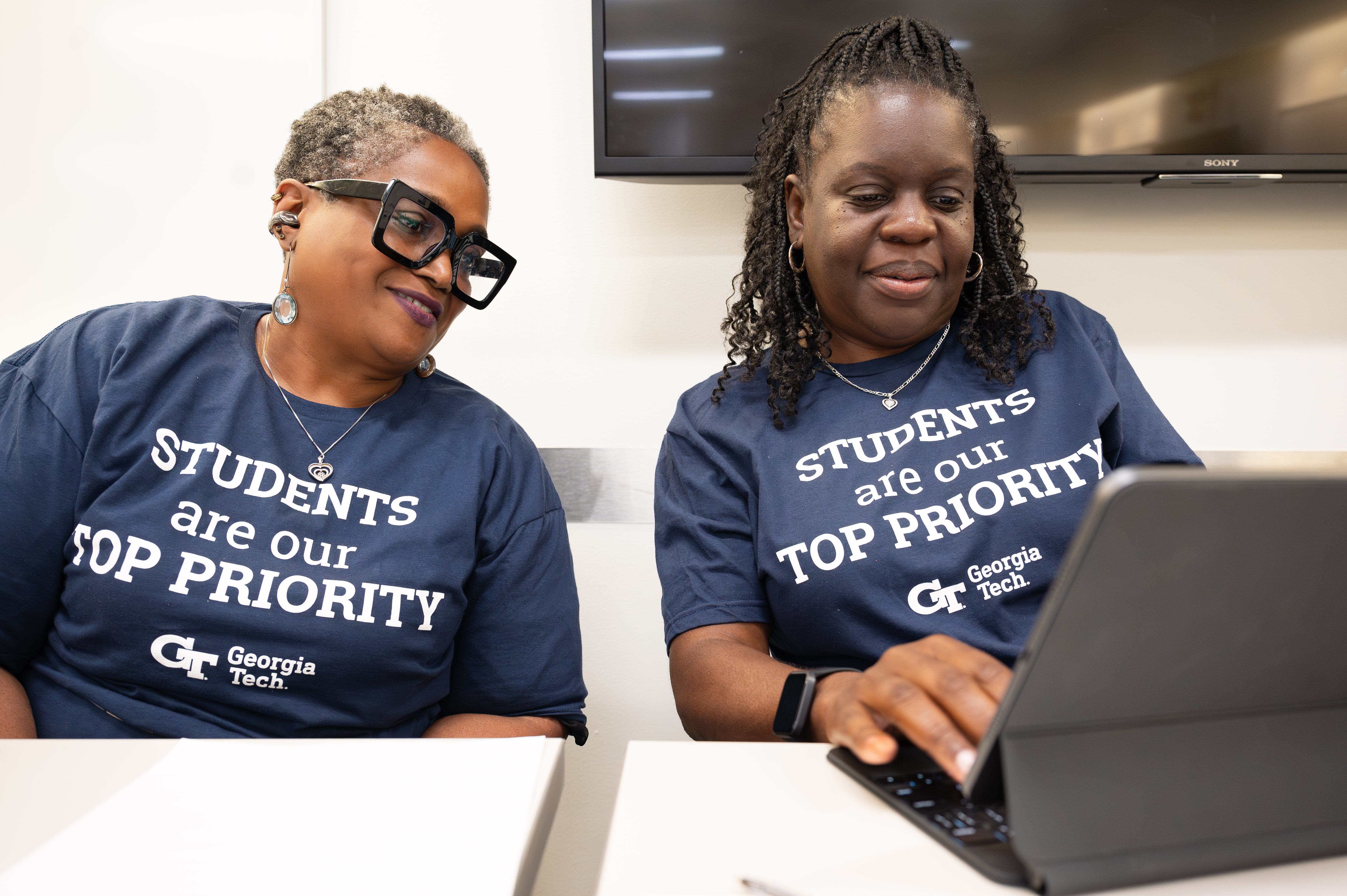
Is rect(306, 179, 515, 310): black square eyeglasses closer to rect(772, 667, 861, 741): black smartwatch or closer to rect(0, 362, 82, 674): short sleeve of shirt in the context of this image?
rect(0, 362, 82, 674): short sleeve of shirt

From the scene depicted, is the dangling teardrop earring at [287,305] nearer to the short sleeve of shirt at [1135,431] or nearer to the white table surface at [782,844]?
the white table surface at [782,844]

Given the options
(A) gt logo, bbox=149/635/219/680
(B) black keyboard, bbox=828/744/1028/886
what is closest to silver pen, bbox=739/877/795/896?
(B) black keyboard, bbox=828/744/1028/886

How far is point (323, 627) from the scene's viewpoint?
102cm

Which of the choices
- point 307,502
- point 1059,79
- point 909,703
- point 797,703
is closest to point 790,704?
point 797,703

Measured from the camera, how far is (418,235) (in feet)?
3.79

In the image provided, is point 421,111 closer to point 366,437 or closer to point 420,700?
point 366,437

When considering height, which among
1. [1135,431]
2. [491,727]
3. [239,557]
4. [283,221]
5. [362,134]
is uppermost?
[362,134]

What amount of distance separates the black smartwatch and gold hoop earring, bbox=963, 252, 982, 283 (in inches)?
25.8

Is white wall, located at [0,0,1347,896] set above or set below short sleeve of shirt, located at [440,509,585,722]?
above

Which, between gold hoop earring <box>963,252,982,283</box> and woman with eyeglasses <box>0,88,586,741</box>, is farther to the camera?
gold hoop earring <box>963,252,982,283</box>

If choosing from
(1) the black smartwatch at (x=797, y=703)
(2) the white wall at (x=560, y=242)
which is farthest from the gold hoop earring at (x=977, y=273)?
(1) the black smartwatch at (x=797, y=703)

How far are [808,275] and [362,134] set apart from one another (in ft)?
2.12

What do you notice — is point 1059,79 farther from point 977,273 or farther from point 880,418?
point 880,418

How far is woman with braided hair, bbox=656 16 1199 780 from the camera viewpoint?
3.36ft
